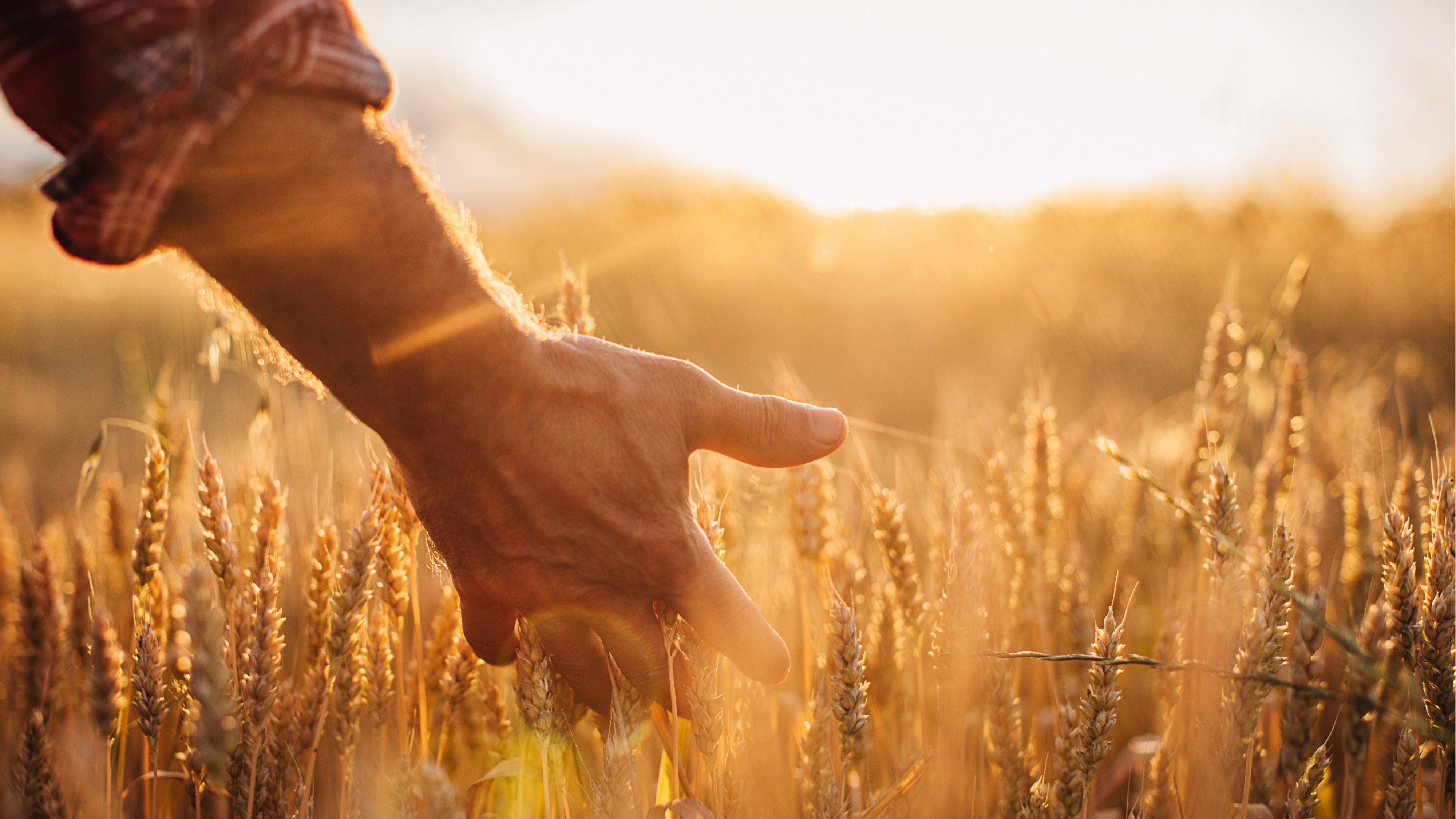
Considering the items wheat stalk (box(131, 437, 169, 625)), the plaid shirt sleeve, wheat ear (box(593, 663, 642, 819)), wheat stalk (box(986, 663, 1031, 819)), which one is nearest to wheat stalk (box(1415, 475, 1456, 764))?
wheat stalk (box(986, 663, 1031, 819))

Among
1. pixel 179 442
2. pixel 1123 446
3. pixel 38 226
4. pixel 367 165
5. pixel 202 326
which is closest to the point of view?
pixel 367 165

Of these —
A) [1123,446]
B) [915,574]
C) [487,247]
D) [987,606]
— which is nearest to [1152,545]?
[1123,446]

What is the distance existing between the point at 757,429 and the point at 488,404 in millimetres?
511

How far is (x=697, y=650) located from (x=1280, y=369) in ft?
6.64

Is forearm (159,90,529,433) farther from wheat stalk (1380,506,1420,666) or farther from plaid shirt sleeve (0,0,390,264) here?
wheat stalk (1380,506,1420,666)

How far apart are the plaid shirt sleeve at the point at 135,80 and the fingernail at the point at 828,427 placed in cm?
103

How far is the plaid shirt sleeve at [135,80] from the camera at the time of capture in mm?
930

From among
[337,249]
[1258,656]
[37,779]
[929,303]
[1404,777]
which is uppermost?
[929,303]

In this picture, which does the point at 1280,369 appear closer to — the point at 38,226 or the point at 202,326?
the point at 202,326

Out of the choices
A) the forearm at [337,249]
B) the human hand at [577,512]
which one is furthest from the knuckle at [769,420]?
the forearm at [337,249]

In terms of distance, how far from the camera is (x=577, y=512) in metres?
1.23

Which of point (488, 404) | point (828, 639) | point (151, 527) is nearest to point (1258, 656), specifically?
point (828, 639)

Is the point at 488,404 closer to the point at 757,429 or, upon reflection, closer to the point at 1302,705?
the point at 757,429

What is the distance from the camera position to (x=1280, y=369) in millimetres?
2078
